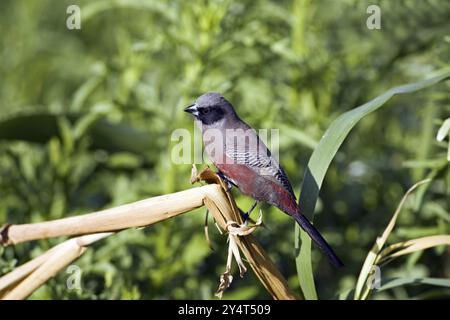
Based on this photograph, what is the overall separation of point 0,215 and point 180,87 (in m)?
0.92

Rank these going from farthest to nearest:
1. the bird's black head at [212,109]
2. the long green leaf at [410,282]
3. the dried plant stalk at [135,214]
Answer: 1. the bird's black head at [212,109]
2. the long green leaf at [410,282]
3. the dried plant stalk at [135,214]

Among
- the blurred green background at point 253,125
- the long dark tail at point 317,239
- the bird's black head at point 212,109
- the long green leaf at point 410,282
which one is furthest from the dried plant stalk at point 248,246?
the blurred green background at point 253,125

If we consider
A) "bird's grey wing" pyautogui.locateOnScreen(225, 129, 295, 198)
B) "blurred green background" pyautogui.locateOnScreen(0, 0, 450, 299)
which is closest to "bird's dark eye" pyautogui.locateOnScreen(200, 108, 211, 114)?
"bird's grey wing" pyautogui.locateOnScreen(225, 129, 295, 198)

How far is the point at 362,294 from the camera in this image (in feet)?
6.57

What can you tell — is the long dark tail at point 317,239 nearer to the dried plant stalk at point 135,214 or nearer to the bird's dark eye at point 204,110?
the dried plant stalk at point 135,214

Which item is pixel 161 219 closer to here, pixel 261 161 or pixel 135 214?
pixel 135 214

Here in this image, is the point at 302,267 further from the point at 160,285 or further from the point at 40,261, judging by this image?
the point at 160,285

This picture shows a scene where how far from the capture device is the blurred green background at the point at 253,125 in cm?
301

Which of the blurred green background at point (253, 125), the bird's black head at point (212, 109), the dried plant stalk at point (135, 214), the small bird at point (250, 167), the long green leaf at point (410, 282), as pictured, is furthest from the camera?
the blurred green background at point (253, 125)

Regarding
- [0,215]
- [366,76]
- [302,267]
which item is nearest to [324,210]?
[366,76]

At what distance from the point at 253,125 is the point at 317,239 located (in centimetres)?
129

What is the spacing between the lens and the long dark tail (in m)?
1.88

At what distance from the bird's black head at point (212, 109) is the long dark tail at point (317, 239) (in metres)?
0.48

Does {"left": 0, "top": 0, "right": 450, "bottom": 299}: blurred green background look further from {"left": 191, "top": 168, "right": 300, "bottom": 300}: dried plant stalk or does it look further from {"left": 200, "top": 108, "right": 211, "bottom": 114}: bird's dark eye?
{"left": 191, "top": 168, "right": 300, "bottom": 300}: dried plant stalk
